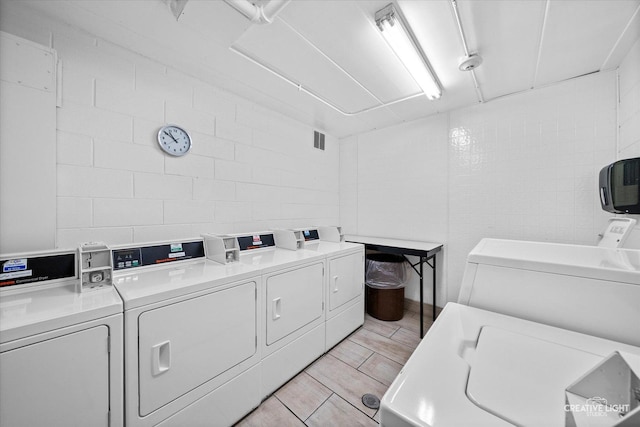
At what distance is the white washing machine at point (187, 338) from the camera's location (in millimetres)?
1089

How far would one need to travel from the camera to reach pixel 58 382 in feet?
2.92

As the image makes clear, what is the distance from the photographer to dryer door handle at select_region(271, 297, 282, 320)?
1.65 meters

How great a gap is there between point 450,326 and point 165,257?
184 cm

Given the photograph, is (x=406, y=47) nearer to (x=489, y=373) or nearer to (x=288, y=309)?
(x=489, y=373)

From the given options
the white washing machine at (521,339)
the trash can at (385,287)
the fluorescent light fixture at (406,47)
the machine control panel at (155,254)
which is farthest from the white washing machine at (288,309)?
the fluorescent light fixture at (406,47)

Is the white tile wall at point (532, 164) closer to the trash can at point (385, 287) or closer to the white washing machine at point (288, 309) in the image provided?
the trash can at point (385, 287)

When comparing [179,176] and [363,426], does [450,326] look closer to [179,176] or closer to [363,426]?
[363,426]

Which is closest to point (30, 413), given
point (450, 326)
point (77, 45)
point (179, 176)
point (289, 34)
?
point (179, 176)

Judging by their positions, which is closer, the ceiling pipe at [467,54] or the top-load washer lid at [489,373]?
the top-load washer lid at [489,373]

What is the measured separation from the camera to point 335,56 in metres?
1.77

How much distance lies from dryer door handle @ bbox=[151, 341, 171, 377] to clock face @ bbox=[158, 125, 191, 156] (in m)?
1.41

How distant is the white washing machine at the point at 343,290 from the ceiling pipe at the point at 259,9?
1.71m

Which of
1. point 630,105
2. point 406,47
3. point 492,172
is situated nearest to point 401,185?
point 492,172

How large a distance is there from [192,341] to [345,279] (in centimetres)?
145
